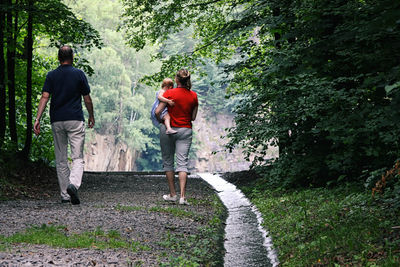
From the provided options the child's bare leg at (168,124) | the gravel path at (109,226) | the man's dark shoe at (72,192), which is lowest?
the gravel path at (109,226)

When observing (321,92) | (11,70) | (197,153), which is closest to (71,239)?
(321,92)

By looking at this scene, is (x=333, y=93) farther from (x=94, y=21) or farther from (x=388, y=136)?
(x=94, y=21)

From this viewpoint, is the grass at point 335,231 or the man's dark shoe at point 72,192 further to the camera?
the man's dark shoe at point 72,192

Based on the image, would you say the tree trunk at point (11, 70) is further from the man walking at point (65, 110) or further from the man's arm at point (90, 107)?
the man's arm at point (90, 107)

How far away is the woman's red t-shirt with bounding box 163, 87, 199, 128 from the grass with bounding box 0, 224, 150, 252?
3.23 metres

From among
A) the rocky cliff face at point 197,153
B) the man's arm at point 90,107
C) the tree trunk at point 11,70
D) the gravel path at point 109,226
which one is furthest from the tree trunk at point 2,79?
the rocky cliff face at point 197,153

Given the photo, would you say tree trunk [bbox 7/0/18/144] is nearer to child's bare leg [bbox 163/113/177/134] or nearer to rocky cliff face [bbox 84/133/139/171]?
child's bare leg [bbox 163/113/177/134]

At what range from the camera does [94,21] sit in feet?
190

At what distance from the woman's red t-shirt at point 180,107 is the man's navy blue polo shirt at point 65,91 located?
1.41 m

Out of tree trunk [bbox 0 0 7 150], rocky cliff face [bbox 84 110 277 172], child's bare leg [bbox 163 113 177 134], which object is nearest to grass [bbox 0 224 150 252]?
child's bare leg [bbox 163 113 177 134]

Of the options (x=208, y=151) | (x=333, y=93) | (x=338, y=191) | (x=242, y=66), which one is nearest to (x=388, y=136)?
(x=333, y=93)

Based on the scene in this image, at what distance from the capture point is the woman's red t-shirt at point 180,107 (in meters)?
8.38

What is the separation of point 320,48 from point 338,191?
348 centimetres

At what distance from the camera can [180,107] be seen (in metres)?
8.37
